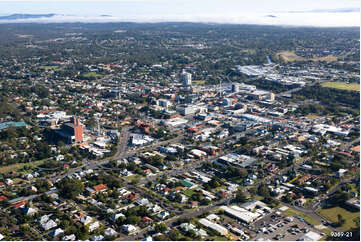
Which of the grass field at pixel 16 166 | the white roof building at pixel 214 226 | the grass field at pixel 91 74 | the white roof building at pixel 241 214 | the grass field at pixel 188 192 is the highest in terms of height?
the grass field at pixel 91 74

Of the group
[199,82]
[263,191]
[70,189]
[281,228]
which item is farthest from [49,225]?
[199,82]

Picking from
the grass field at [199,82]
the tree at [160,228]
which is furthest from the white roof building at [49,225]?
the grass field at [199,82]

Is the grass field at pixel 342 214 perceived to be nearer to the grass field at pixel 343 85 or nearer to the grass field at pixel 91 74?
the grass field at pixel 343 85

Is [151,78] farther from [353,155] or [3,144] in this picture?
[353,155]

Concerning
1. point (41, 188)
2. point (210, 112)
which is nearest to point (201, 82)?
point (210, 112)

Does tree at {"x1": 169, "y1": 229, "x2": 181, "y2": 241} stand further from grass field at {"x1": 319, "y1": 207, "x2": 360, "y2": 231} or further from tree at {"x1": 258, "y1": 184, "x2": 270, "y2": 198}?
grass field at {"x1": 319, "y1": 207, "x2": 360, "y2": 231}

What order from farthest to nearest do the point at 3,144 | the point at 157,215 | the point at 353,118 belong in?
the point at 353,118 < the point at 3,144 < the point at 157,215
